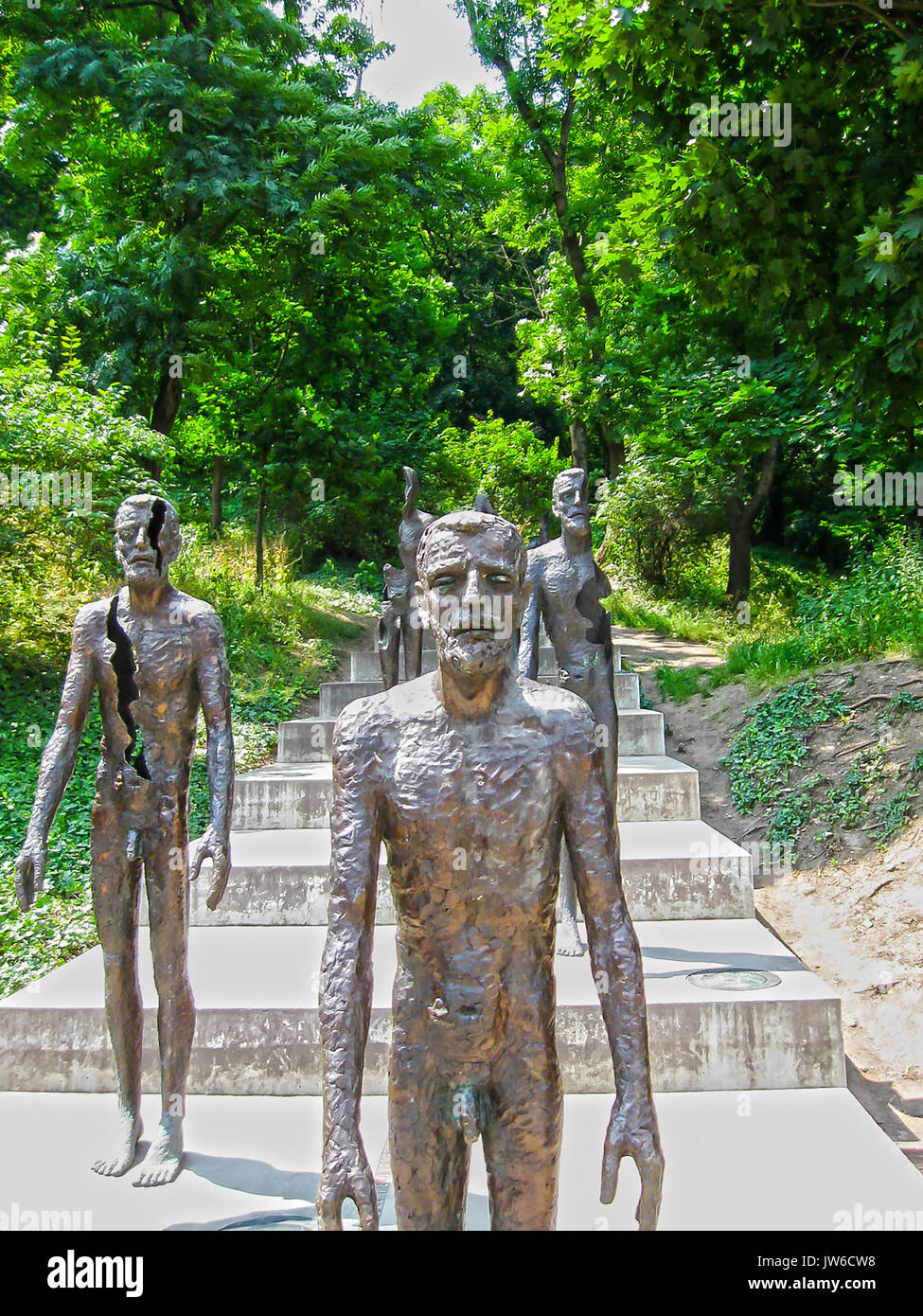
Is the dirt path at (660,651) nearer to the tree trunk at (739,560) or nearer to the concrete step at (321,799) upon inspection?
the tree trunk at (739,560)

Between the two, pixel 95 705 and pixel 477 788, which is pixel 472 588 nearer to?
pixel 477 788

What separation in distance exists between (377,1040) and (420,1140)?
2.84m

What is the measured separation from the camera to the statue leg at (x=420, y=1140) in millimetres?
1979

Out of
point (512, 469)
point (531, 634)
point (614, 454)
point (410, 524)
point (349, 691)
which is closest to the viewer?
point (531, 634)

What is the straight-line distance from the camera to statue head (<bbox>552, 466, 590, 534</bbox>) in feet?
17.7

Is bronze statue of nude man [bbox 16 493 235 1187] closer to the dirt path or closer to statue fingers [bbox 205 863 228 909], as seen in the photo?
statue fingers [bbox 205 863 228 909]

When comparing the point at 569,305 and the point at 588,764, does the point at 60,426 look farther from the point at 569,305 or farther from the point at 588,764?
the point at 569,305

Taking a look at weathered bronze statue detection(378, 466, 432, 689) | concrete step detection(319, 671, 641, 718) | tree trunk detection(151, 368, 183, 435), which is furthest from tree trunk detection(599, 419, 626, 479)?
weathered bronze statue detection(378, 466, 432, 689)

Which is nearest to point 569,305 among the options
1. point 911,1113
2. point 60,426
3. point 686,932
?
point 60,426

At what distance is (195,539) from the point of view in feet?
42.5

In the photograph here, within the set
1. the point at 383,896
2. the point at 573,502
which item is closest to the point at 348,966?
the point at 573,502

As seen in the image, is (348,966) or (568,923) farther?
(568,923)

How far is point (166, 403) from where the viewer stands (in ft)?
39.7

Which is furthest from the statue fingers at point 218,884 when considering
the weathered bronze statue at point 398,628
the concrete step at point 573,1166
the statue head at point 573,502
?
the weathered bronze statue at point 398,628
